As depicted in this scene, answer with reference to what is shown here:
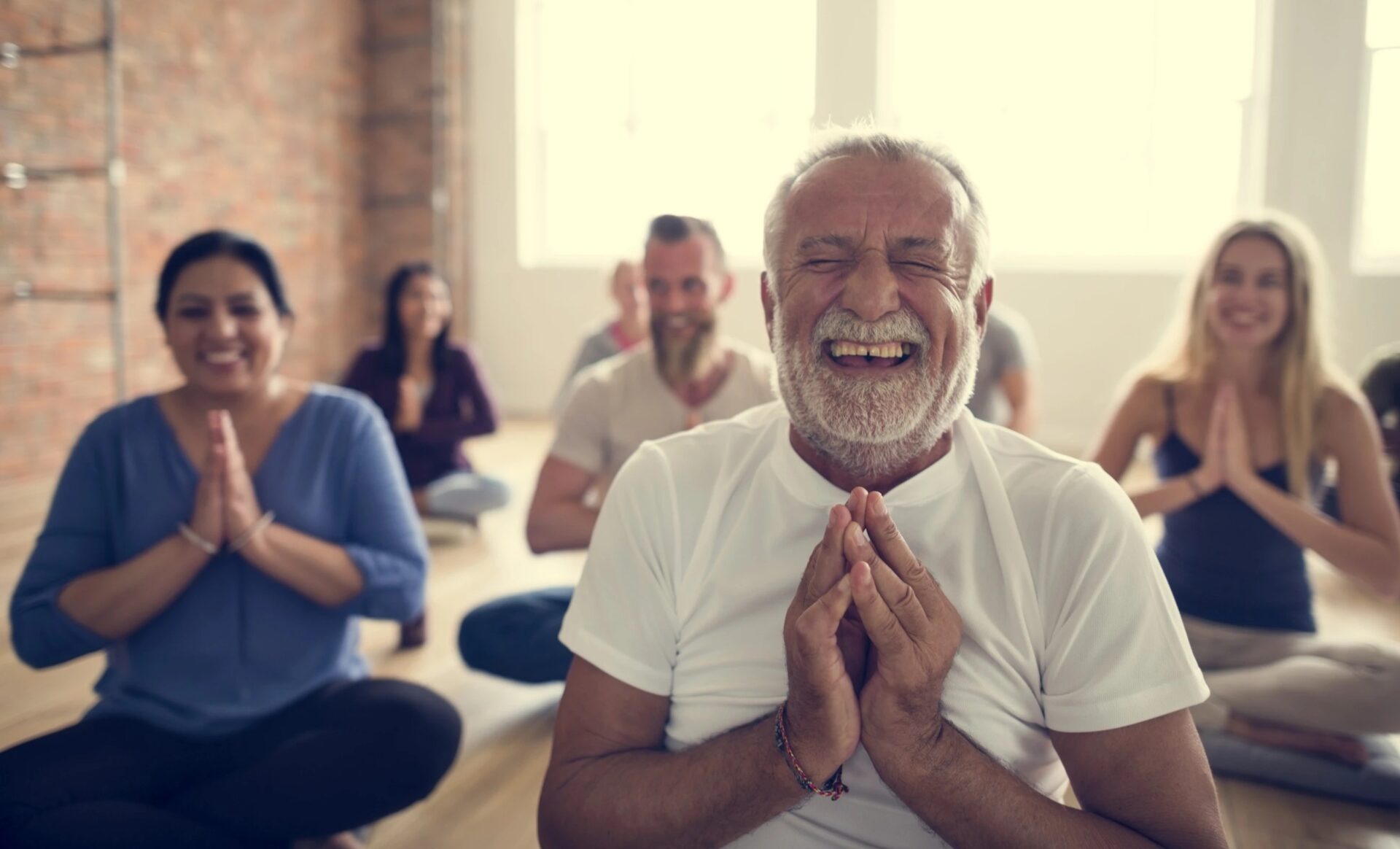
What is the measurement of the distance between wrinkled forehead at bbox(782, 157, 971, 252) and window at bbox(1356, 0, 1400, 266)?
650cm

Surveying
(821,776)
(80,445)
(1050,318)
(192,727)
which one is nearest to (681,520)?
(821,776)

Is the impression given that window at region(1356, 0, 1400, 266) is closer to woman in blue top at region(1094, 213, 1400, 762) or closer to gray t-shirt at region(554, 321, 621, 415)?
woman in blue top at region(1094, 213, 1400, 762)

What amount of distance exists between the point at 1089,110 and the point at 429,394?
500 centimetres

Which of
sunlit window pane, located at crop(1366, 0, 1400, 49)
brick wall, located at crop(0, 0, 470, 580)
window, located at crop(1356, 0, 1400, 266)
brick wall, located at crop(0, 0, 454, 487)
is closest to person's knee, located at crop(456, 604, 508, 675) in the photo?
brick wall, located at crop(0, 0, 470, 580)

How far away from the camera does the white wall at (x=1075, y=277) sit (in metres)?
6.37

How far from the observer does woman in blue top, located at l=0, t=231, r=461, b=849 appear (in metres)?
1.66

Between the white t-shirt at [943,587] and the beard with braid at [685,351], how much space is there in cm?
125

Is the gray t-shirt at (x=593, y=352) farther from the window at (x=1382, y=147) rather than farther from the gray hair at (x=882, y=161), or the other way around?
the window at (x=1382, y=147)

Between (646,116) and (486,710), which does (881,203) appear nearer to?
(486,710)

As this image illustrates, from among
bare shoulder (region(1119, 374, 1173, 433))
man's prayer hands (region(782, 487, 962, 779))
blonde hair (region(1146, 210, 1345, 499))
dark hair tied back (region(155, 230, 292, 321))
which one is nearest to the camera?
man's prayer hands (region(782, 487, 962, 779))

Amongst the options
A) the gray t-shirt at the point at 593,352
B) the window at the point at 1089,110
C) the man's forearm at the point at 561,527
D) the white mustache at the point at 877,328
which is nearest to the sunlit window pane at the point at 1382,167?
the window at the point at 1089,110

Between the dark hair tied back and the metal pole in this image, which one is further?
the metal pole

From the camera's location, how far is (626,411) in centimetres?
255

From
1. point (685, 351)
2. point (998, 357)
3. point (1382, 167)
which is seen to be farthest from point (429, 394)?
point (1382, 167)
